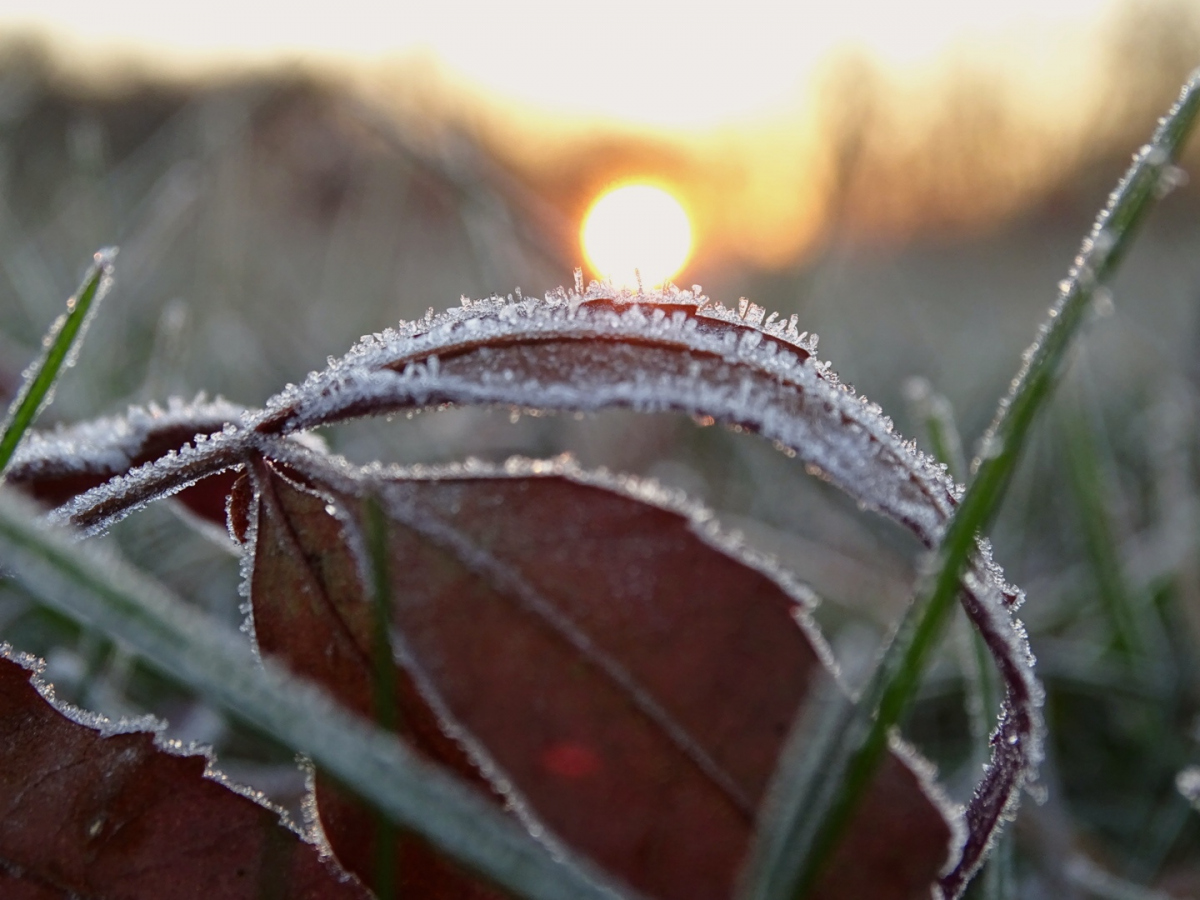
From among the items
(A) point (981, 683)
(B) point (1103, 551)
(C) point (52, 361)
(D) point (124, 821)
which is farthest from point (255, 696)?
(B) point (1103, 551)

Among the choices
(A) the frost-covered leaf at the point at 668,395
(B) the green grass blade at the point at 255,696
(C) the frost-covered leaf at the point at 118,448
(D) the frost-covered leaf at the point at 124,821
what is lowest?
(D) the frost-covered leaf at the point at 124,821

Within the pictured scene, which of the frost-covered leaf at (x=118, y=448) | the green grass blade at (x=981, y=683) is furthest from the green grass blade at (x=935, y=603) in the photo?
the frost-covered leaf at (x=118, y=448)

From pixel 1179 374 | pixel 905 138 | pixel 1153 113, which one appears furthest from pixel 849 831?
pixel 1153 113

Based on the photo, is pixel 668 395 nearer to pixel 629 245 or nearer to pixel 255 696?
pixel 255 696

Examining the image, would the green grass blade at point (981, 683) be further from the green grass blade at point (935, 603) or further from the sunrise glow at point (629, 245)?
the sunrise glow at point (629, 245)

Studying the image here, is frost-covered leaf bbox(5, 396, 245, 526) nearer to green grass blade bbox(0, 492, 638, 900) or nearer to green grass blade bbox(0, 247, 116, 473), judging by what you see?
green grass blade bbox(0, 247, 116, 473)

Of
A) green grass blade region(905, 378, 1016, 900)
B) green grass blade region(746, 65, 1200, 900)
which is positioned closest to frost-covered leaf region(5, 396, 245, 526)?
green grass blade region(746, 65, 1200, 900)

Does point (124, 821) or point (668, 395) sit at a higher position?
point (668, 395)

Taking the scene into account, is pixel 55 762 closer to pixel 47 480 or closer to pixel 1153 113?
pixel 47 480
